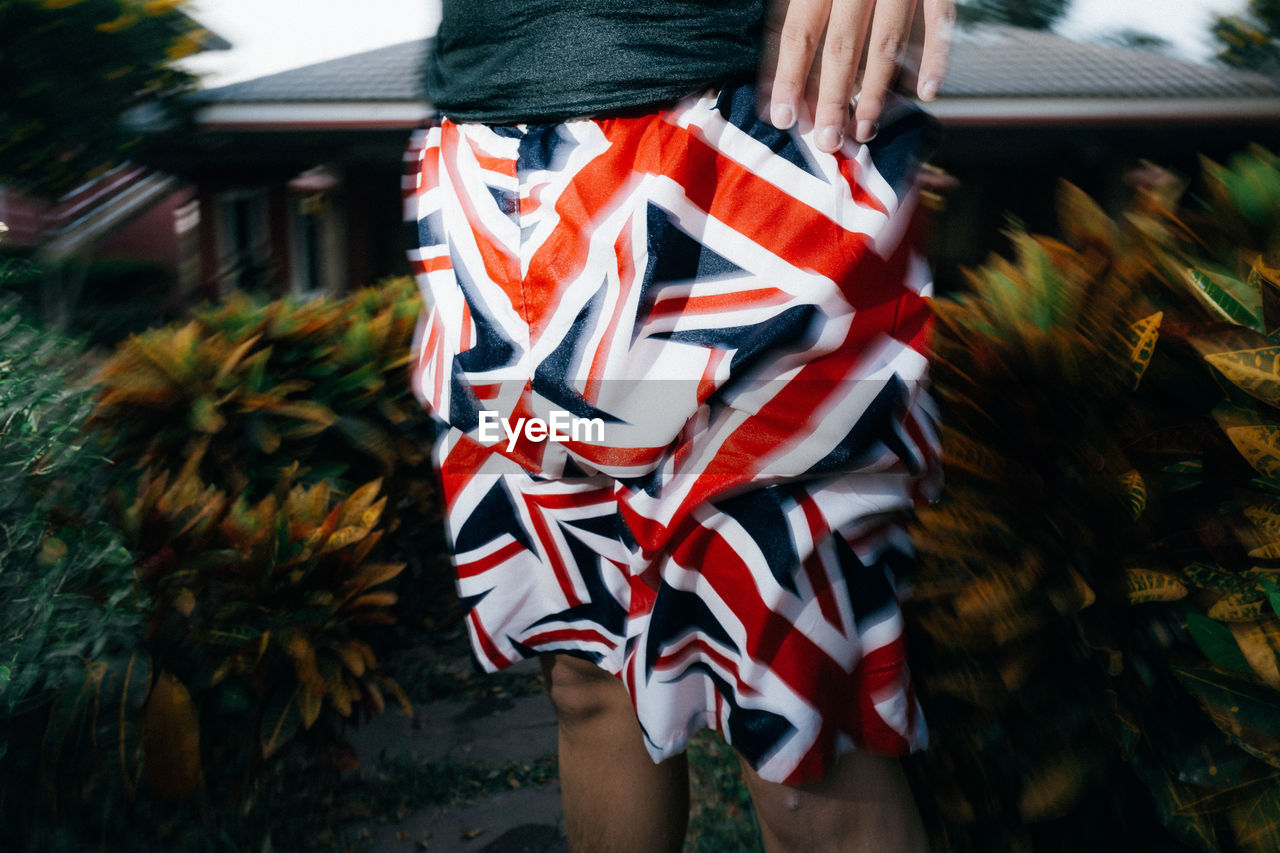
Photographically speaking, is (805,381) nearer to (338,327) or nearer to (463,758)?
(463,758)

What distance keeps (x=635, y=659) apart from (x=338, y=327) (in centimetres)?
235

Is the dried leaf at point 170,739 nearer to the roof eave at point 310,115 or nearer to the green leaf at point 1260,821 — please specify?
the green leaf at point 1260,821

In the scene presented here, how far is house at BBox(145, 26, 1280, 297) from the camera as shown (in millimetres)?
9023

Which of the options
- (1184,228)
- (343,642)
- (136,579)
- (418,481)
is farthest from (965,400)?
(418,481)

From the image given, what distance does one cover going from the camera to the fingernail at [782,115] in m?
0.79

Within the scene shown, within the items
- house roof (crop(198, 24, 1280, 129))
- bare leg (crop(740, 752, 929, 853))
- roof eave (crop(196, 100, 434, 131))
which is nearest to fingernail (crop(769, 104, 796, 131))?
bare leg (crop(740, 752, 929, 853))

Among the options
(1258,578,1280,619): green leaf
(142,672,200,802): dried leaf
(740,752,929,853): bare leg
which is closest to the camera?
(1258,578,1280,619): green leaf

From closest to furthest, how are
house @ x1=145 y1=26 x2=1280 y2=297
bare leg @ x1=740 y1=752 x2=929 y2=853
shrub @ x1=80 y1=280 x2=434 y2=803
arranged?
1. bare leg @ x1=740 y1=752 x2=929 y2=853
2. shrub @ x1=80 y1=280 x2=434 y2=803
3. house @ x1=145 y1=26 x2=1280 y2=297

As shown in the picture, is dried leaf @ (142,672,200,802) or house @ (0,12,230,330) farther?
house @ (0,12,230,330)

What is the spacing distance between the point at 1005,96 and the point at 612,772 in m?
9.74

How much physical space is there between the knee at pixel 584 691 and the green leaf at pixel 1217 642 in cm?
67

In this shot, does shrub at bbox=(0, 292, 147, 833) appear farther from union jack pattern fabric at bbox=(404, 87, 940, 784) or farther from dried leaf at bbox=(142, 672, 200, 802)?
union jack pattern fabric at bbox=(404, 87, 940, 784)

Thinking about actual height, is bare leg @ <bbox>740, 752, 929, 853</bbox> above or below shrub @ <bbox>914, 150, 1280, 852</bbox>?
below

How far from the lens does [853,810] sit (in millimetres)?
866
